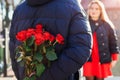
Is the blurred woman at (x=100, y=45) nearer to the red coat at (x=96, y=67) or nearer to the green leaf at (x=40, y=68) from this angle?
the red coat at (x=96, y=67)

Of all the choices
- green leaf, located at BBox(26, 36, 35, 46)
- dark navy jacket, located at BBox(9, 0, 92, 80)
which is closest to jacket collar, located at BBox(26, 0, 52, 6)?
dark navy jacket, located at BBox(9, 0, 92, 80)

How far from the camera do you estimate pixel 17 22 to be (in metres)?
3.43

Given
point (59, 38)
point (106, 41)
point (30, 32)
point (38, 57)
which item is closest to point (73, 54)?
point (59, 38)

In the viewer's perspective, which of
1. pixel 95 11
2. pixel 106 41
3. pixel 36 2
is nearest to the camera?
pixel 36 2

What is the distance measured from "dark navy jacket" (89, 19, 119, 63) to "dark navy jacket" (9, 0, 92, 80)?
3057 mm

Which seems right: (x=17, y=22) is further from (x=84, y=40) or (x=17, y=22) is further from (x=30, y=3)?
(x=84, y=40)

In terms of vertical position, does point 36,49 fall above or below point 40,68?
above

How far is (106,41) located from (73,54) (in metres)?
3.24

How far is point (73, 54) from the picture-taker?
3092 mm

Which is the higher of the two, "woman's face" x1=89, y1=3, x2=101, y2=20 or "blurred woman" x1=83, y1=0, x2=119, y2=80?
"woman's face" x1=89, y1=3, x2=101, y2=20

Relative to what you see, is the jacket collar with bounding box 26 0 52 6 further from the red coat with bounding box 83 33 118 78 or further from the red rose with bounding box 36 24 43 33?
the red coat with bounding box 83 33 118 78

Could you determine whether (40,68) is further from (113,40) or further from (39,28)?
(113,40)

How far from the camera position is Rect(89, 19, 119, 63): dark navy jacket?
247 inches

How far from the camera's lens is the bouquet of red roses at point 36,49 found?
3105mm
